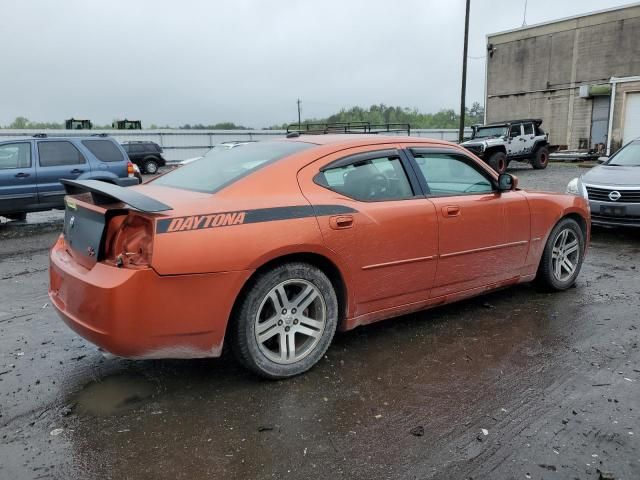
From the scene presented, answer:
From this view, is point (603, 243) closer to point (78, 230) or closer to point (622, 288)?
point (622, 288)

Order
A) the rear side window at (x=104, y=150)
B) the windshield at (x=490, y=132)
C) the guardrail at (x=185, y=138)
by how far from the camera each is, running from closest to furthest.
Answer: the rear side window at (x=104, y=150)
the windshield at (x=490, y=132)
the guardrail at (x=185, y=138)

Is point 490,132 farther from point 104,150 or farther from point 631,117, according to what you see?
point 104,150

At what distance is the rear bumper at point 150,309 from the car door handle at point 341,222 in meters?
0.68

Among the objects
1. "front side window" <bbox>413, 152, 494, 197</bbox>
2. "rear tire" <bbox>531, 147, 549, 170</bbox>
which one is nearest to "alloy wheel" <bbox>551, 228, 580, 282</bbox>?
"front side window" <bbox>413, 152, 494, 197</bbox>

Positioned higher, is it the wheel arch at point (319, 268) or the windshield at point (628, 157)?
the windshield at point (628, 157)

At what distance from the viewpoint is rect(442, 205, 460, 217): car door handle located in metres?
3.86

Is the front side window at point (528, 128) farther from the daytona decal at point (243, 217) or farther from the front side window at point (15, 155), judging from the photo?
the daytona decal at point (243, 217)

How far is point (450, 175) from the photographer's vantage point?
417 centimetres

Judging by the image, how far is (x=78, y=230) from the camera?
126 inches

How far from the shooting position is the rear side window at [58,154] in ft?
31.5

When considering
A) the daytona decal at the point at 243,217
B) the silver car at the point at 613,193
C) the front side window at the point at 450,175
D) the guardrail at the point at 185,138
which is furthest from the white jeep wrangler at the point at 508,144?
the daytona decal at the point at 243,217

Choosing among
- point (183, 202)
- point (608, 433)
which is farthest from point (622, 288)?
point (183, 202)

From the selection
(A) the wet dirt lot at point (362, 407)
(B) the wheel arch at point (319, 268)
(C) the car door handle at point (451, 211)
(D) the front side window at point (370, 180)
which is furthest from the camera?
(C) the car door handle at point (451, 211)

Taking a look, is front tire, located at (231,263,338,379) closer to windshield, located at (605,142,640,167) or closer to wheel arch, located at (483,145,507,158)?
windshield, located at (605,142,640,167)
